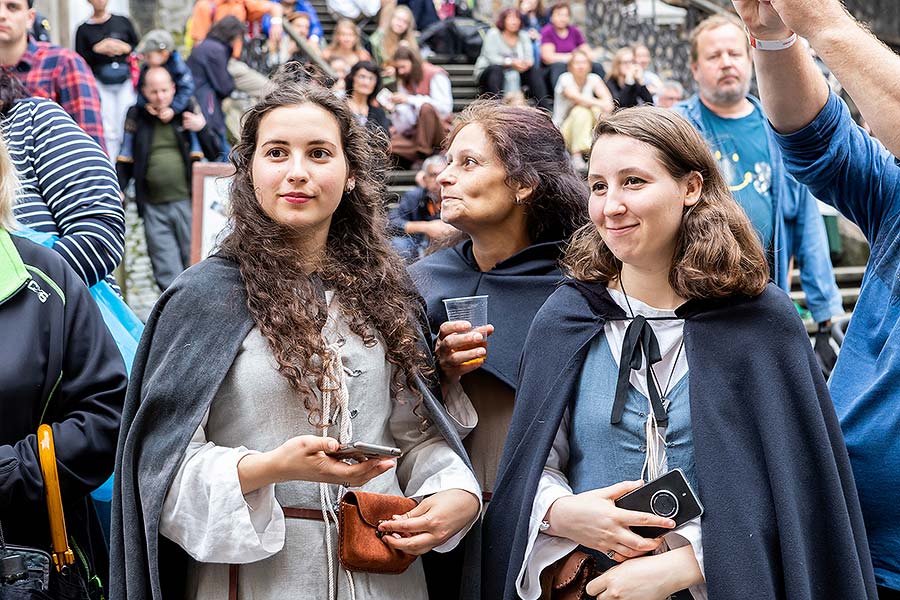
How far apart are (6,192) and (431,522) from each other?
1622 millimetres

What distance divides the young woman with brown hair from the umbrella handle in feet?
3.73

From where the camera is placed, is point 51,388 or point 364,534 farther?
point 51,388

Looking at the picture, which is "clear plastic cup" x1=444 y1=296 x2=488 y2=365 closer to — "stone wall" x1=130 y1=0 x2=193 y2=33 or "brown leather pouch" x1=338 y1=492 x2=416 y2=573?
"brown leather pouch" x1=338 y1=492 x2=416 y2=573

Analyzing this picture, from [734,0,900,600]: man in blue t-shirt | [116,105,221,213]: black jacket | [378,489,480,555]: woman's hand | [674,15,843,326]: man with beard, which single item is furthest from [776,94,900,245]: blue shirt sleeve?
[116,105,221,213]: black jacket

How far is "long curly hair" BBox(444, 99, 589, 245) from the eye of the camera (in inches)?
150

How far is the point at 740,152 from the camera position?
221 inches

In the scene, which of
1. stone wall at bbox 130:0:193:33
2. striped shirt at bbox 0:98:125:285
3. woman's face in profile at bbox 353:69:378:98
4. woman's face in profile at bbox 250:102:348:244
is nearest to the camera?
woman's face in profile at bbox 250:102:348:244

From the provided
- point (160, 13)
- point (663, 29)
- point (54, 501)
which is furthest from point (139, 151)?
point (160, 13)

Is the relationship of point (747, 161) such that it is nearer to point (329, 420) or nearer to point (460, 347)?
point (460, 347)

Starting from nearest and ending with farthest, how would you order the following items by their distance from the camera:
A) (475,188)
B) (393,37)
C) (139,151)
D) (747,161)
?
1. (475,188)
2. (747,161)
3. (139,151)
4. (393,37)

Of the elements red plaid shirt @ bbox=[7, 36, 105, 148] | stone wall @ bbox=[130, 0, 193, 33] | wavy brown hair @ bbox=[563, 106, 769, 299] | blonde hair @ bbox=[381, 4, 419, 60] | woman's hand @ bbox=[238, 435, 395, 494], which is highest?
wavy brown hair @ bbox=[563, 106, 769, 299]

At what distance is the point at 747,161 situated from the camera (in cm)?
559

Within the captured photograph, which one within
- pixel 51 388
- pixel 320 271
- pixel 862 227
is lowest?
pixel 51 388

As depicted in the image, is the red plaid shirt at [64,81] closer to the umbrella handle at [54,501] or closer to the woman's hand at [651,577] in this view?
the umbrella handle at [54,501]
